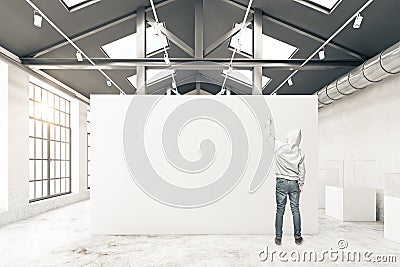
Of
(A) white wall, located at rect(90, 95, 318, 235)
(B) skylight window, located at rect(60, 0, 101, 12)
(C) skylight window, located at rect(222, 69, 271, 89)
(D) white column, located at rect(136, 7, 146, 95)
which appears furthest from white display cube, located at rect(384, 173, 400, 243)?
(C) skylight window, located at rect(222, 69, 271, 89)

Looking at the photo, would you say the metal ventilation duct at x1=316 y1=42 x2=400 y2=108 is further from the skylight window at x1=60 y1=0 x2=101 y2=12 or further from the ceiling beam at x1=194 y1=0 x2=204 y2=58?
the skylight window at x1=60 y1=0 x2=101 y2=12

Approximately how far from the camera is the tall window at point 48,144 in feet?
26.3

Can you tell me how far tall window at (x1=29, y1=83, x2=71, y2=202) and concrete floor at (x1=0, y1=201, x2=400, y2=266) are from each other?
6.60 feet

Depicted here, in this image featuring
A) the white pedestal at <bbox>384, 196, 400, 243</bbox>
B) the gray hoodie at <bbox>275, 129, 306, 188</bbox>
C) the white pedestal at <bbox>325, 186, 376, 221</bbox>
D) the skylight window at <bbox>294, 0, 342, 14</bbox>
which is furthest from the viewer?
the white pedestal at <bbox>325, 186, 376, 221</bbox>

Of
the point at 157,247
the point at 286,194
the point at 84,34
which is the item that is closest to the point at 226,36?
the point at 84,34

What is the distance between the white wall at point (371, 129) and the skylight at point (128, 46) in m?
4.16

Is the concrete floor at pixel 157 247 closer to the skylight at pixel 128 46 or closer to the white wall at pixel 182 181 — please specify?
the white wall at pixel 182 181

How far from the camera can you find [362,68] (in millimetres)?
6602

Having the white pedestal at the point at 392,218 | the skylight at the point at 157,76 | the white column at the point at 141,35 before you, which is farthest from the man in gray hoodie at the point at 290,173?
the skylight at the point at 157,76

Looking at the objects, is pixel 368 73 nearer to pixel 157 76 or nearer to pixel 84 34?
pixel 84 34

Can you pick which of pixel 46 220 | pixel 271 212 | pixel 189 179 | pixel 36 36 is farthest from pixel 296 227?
pixel 36 36

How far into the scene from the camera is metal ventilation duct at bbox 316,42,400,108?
5618mm

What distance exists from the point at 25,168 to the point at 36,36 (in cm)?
246

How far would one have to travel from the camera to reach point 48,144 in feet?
28.9
